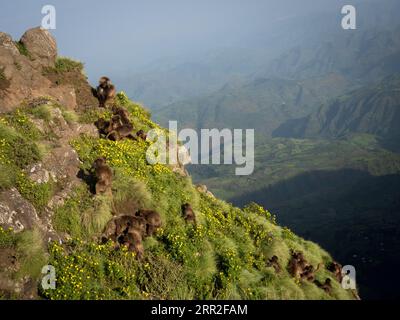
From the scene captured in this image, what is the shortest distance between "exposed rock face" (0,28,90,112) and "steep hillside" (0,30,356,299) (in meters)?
0.20

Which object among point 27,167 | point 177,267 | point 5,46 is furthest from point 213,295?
point 5,46

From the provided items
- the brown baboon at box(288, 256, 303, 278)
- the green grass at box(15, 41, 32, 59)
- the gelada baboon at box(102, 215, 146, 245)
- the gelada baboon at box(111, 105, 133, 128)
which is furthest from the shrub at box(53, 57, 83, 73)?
the brown baboon at box(288, 256, 303, 278)

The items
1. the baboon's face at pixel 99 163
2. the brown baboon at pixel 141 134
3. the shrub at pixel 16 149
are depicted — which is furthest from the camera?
the brown baboon at pixel 141 134

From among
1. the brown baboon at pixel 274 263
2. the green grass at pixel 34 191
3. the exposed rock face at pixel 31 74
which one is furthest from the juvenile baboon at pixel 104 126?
the brown baboon at pixel 274 263

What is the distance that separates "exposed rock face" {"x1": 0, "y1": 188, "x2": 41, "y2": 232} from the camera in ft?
46.2

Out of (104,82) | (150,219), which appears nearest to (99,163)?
(150,219)

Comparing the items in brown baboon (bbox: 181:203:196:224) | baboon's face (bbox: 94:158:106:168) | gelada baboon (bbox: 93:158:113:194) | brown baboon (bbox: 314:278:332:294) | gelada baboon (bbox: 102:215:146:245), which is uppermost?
baboon's face (bbox: 94:158:106:168)

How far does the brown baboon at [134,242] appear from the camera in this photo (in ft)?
51.0

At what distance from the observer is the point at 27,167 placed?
641 inches

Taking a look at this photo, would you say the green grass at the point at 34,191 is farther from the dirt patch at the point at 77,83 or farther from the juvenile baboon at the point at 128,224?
the dirt patch at the point at 77,83

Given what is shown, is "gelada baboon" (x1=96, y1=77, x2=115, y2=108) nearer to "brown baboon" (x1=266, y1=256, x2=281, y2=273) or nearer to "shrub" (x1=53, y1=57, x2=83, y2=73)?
"shrub" (x1=53, y1=57, x2=83, y2=73)

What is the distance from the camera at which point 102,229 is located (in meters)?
15.9

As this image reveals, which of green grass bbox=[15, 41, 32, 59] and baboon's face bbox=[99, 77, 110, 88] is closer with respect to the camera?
green grass bbox=[15, 41, 32, 59]
